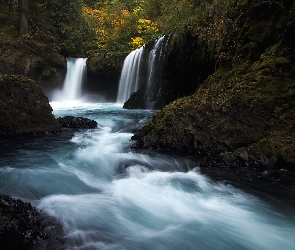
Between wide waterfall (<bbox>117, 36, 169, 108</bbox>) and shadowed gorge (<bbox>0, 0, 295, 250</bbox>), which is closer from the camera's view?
shadowed gorge (<bbox>0, 0, 295, 250</bbox>)

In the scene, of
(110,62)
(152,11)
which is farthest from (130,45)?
(110,62)

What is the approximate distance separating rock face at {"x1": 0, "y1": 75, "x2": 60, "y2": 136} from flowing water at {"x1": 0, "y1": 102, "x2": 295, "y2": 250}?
139 centimetres

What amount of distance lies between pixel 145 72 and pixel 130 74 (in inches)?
64.2

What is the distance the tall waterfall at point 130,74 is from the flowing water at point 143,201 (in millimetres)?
10272

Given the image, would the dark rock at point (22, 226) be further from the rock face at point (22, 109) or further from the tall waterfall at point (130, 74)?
the tall waterfall at point (130, 74)

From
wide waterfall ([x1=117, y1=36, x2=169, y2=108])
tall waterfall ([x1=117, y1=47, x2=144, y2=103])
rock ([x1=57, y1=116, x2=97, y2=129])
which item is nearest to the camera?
rock ([x1=57, y1=116, x2=97, y2=129])

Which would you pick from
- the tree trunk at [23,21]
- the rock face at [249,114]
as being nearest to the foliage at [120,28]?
the tree trunk at [23,21]

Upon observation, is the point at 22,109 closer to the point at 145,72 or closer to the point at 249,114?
the point at 249,114

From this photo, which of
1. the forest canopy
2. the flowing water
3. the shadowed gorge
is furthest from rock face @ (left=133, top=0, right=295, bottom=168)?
the forest canopy

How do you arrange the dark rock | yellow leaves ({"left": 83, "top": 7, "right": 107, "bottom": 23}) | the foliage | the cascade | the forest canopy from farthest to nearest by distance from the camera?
1. yellow leaves ({"left": 83, "top": 7, "right": 107, "bottom": 23})
2. the foliage
3. the forest canopy
4. the cascade
5. the dark rock

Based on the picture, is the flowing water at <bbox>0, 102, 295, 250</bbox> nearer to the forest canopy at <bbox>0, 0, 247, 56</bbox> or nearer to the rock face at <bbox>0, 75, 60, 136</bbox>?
the rock face at <bbox>0, 75, 60, 136</bbox>

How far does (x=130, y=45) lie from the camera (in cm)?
2497

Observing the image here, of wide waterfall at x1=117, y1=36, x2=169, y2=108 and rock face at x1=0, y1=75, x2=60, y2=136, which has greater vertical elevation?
wide waterfall at x1=117, y1=36, x2=169, y2=108

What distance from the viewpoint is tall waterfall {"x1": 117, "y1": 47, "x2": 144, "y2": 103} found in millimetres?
17797
